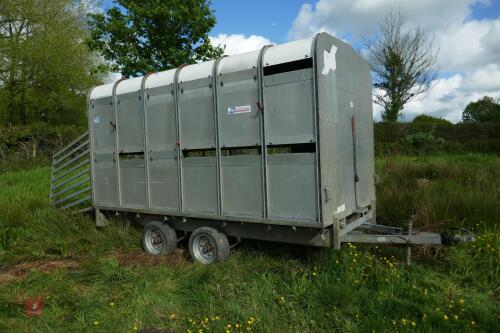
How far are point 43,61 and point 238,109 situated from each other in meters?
19.9

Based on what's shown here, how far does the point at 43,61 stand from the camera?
21125 mm

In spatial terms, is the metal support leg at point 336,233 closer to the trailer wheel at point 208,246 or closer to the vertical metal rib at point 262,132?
the vertical metal rib at point 262,132

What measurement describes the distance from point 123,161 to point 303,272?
358 cm

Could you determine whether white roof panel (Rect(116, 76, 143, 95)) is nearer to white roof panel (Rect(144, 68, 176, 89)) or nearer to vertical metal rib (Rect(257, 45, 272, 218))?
white roof panel (Rect(144, 68, 176, 89))

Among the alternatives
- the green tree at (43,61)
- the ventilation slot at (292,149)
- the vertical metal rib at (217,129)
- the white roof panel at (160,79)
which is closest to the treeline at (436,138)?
the ventilation slot at (292,149)

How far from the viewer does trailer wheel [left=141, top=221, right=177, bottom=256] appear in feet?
19.6

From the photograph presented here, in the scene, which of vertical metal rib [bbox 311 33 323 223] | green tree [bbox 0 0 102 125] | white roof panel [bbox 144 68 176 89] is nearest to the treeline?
white roof panel [bbox 144 68 176 89]

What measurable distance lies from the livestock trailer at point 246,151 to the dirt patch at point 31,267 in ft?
3.84

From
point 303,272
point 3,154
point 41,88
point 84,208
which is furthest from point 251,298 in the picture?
point 41,88

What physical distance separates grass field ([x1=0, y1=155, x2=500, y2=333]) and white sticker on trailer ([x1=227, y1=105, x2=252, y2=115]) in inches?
75.9

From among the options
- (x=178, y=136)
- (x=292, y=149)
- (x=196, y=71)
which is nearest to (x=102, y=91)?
(x=178, y=136)

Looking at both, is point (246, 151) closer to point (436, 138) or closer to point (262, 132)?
point (262, 132)

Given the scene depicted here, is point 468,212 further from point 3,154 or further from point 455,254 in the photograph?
point 3,154

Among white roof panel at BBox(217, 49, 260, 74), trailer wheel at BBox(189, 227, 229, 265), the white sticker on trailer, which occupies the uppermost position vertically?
white roof panel at BBox(217, 49, 260, 74)
